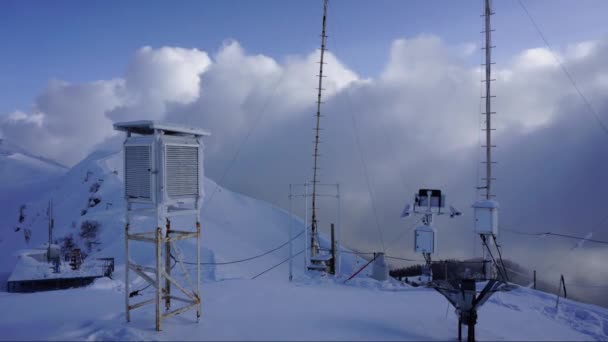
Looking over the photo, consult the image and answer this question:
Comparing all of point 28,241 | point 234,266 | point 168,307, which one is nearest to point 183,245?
point 234,266

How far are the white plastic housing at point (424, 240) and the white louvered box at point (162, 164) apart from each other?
709 centimetres

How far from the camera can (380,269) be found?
583 inches

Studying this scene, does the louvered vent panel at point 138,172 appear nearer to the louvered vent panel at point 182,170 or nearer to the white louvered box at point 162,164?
the white louvered box at point 162,164

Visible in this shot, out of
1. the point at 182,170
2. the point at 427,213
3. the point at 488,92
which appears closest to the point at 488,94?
the point at 488,92

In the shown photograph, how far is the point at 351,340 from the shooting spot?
9.02 meters

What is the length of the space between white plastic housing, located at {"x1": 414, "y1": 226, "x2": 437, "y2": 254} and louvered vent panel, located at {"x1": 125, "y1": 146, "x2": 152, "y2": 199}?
826 cm

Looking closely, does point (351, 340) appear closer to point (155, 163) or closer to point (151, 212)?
point (151, 212)

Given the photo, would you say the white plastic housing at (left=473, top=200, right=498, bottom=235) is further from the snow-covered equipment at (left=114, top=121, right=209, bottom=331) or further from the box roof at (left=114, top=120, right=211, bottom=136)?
the box roof at (left=114, top=120, right=211, bottom=136)

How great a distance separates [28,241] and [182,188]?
1405 inches

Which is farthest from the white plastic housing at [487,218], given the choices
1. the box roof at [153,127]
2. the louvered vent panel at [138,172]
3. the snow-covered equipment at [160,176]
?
the louvered vent panel at [138,172]

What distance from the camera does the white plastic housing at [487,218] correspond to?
478 inches

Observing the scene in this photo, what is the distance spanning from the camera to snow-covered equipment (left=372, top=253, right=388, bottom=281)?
1478cm

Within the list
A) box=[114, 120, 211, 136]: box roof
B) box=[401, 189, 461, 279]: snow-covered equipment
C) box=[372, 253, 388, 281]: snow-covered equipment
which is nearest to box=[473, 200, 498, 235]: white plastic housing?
box=[401, 189, 461, 279]: snow-covered equipment

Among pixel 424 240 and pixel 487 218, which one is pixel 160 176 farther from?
pixel 487 218
